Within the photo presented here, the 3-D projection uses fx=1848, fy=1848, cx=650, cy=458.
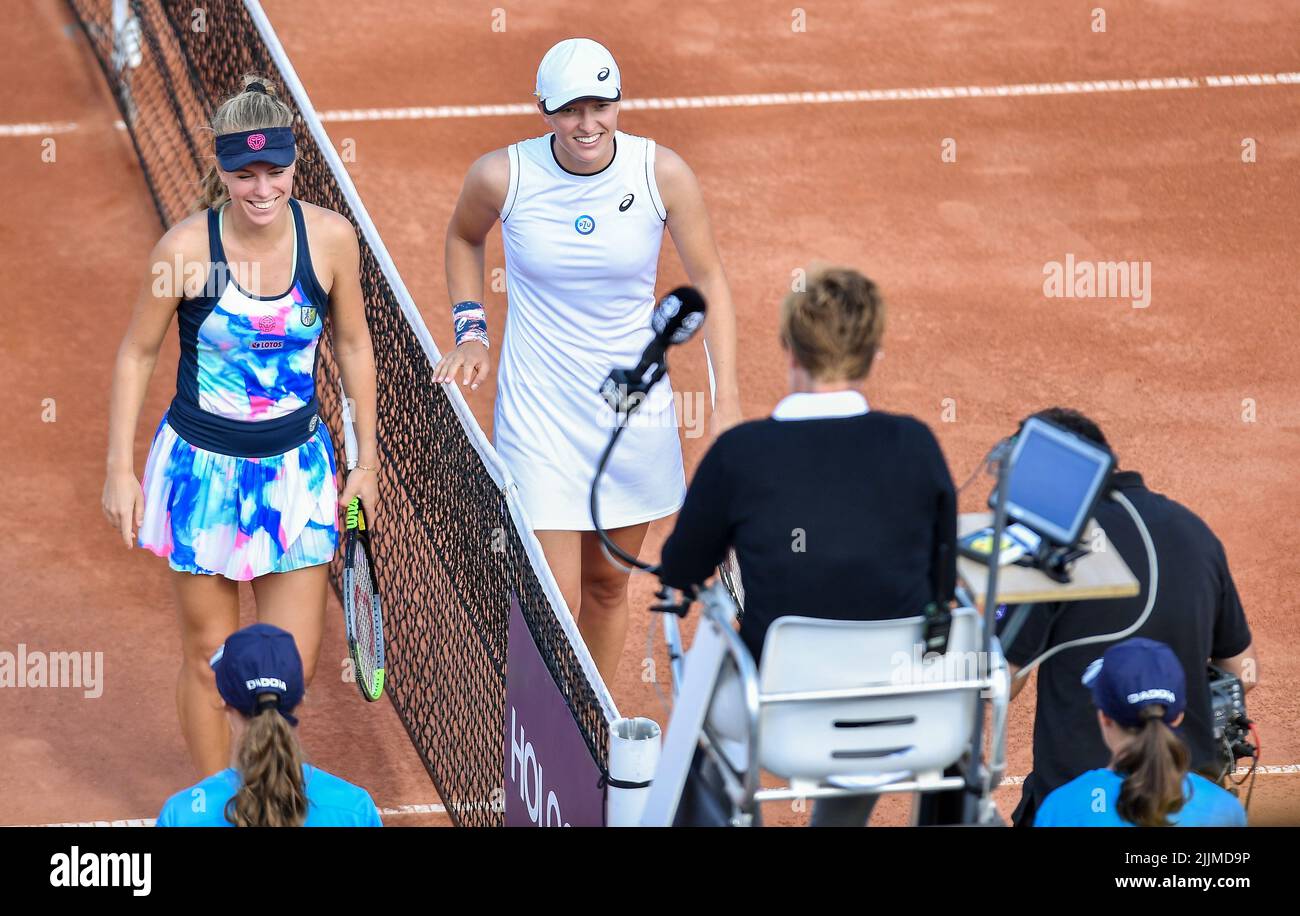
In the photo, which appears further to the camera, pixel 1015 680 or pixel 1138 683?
pixel 1015 680

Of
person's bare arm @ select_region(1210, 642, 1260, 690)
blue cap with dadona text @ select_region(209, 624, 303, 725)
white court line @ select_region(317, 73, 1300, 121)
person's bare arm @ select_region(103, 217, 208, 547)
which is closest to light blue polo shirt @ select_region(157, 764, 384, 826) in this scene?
blue cap with dadona text @ select_region(209, 624, 303, 725)

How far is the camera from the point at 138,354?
5.52 meters

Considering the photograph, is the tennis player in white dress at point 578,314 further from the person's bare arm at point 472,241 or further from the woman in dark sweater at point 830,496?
the woman in dark sweater at point 830,496

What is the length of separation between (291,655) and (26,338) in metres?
6.17

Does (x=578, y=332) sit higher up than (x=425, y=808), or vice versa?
(x=578, y=332)

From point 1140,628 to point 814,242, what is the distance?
650 cm

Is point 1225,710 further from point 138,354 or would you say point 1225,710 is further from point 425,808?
point 138,354

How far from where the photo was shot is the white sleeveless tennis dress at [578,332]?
19.5 feet

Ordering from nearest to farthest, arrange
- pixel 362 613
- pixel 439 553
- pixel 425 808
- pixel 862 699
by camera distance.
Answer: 1. pixel 862 699
2. pixel 362 613
3. pixel 439 553
4. pixel 425 808

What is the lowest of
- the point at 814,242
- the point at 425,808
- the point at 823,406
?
the point at 425,808

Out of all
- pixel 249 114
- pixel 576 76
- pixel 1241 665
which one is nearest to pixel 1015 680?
pixel 1241 665

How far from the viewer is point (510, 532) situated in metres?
5.51

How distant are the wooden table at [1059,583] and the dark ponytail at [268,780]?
1.58 m

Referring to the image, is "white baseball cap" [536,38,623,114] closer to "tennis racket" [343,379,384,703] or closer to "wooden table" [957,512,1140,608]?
"tennis racket" [343,379,384,703]
